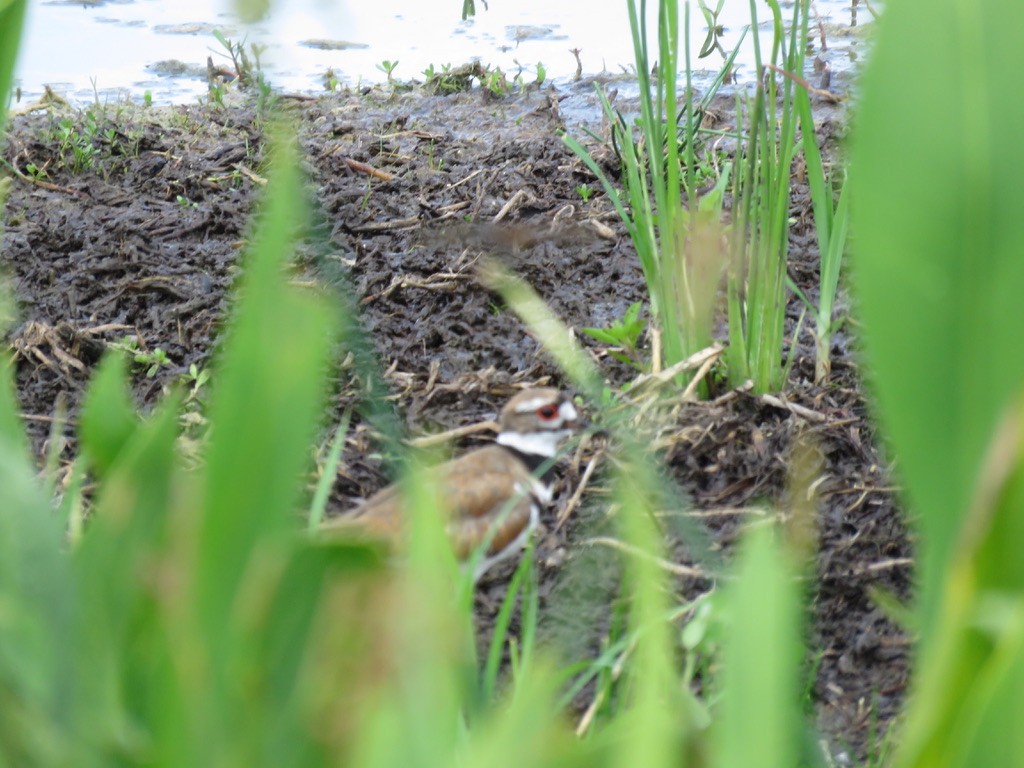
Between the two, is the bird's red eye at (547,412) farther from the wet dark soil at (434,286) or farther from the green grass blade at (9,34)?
the green grass blade at (9,34)

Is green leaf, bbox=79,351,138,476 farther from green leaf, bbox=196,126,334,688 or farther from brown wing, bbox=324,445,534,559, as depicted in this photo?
brown wing, bbox=324,445,534,559

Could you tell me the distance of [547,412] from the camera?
3.19 m

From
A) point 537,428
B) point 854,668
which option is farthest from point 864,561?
point 537,428

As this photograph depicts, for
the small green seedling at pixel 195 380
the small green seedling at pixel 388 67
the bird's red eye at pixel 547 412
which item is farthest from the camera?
the small green seedling at pixel 388 67

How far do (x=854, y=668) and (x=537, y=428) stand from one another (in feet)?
3.31

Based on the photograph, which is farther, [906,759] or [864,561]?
[864,561]

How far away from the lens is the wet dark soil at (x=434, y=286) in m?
2.82

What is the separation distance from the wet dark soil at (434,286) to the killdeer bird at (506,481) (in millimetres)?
116

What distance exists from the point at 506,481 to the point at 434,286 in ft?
4.06

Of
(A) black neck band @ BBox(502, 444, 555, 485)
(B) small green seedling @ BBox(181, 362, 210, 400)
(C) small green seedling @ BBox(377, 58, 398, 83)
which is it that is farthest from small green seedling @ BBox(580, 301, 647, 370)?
(C) small green seedling @ BBox(377, 58, 398, 83)

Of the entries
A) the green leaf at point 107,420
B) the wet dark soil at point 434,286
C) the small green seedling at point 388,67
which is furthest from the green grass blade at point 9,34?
the small green seedling at point 388,67

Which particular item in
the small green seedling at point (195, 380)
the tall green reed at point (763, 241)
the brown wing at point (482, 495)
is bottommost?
the brown wing at point (482, 495)

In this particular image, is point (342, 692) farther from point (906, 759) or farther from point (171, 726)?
point (906, 759)

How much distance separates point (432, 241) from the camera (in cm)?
430
